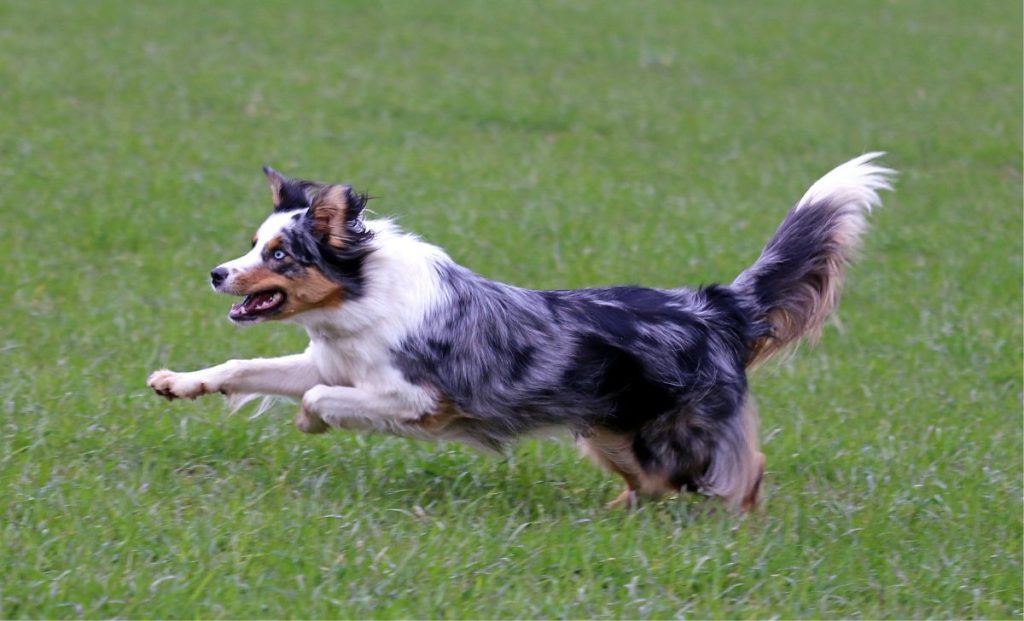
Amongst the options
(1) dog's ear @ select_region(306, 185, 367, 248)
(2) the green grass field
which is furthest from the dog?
(2) the green grass field

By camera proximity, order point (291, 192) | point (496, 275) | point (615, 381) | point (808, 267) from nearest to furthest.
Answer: point (291, 192) → point (615, 381) → point (808, 267) → point (496, 275)

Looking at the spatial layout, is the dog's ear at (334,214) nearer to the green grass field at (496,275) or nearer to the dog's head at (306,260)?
the dog's head at (306,260)

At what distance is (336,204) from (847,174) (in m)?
2.44

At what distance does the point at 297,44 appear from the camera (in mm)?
17422

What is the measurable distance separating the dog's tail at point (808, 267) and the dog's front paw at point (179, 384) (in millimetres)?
2464

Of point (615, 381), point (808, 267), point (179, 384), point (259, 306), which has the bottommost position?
point (179, 384)

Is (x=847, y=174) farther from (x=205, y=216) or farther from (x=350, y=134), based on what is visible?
(x=350, y=134)

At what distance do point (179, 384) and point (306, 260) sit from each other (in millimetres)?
831

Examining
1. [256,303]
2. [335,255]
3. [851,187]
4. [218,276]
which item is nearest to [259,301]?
[256,303]

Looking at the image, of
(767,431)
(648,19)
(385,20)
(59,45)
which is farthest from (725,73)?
(767,431)

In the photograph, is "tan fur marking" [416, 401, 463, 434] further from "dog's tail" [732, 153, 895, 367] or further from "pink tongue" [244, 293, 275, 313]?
"dog's tail" [732, 153, 895, 367]

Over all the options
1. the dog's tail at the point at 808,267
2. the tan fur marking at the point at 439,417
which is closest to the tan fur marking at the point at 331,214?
the tan fur marking at the point at 439,417

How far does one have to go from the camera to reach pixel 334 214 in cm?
546

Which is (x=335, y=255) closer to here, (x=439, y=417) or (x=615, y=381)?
(x=439, y=417)
